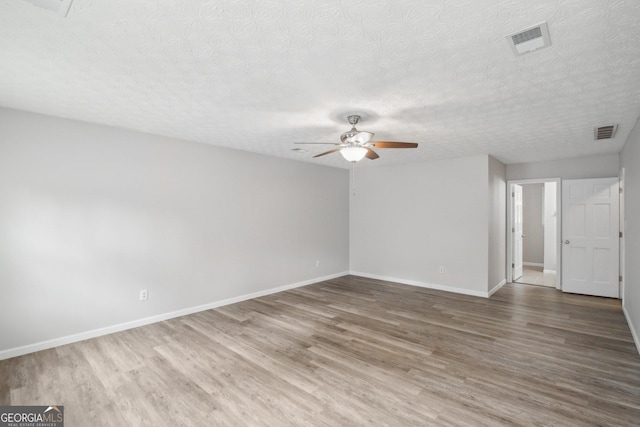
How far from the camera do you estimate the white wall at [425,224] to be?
202 inches

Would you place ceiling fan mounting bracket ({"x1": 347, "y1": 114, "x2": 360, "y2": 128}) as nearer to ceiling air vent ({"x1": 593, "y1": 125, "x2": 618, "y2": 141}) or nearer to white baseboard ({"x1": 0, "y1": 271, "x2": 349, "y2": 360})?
ceiling air vent ({"x1": 593, "y1": 125, "x2": 618, "y2": 141})

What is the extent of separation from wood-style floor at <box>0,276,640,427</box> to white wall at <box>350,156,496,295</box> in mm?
1307

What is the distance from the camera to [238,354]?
9.86 feet

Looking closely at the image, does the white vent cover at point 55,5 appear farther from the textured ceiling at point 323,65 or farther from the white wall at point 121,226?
the white wall at point 121,226

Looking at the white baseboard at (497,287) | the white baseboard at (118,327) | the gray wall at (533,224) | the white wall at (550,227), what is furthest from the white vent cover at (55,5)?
the gray wall at (533,224)

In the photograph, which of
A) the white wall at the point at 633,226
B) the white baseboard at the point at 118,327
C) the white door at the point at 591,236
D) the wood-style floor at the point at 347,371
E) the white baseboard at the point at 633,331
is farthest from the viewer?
the white door at the point at 591,236

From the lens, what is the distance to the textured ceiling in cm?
153

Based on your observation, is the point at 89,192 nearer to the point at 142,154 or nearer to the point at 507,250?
the point at 142,154

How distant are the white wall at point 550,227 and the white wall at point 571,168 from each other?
81.6 inches

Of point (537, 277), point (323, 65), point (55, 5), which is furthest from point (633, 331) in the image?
point (55, 5)

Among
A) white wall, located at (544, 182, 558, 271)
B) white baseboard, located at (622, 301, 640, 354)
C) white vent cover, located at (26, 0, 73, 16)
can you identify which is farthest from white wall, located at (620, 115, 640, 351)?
white vent cover, located at (26, 0, 73, 16)

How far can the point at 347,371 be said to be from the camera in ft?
8.79

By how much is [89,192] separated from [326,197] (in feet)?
13.4

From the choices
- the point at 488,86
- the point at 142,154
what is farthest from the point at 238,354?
the point at 488,86
